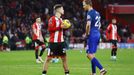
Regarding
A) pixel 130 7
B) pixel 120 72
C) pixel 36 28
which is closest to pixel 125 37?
pixel 130 7

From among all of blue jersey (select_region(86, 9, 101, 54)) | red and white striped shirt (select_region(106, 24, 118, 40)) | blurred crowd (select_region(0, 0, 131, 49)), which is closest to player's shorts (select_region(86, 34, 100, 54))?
blue jersey (select_region(86, 9, 101, 54))

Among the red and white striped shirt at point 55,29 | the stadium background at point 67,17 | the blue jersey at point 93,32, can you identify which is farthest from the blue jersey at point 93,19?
the stadium background at point 67,17

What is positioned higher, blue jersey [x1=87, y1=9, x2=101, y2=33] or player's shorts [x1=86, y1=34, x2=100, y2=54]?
blue jersey [x1=87, y1=9, x2=101, y2=33]

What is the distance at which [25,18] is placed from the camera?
151ft

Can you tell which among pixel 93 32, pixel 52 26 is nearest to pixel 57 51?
pixel 52 26

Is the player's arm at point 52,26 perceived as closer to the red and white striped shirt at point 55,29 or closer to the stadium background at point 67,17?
the red and white striped shirt at point 55,29

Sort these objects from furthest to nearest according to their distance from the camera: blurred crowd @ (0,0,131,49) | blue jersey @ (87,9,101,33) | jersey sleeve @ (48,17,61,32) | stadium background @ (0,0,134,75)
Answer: blurred crowd @ (0,0,131,49), stadium background @ (0,0,134,75), jersey sleeve @ (48,17,61,32), blue jersey @ (87,9,101,33)

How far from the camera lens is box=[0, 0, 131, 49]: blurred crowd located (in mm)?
42469

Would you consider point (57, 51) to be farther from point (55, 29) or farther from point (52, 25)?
point (52, 25)

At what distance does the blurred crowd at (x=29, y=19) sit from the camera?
42469 millimetres

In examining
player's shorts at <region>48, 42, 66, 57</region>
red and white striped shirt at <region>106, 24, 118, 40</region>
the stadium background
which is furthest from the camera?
the stadium background

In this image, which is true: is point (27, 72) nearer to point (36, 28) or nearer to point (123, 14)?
point (36, 28)

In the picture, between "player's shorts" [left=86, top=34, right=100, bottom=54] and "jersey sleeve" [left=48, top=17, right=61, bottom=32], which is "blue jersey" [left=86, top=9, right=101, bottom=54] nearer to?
"player's shorts" [left=86, top=34, right=100, bottom=54]

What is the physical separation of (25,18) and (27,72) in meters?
26.9
